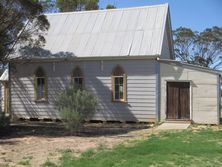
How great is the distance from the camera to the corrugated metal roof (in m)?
24.3

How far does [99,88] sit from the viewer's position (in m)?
24.6

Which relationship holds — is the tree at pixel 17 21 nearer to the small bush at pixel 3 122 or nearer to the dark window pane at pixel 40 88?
the small bush at pixel 3 122

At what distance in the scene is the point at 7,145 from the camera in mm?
15266

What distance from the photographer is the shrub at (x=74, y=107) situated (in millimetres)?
18281

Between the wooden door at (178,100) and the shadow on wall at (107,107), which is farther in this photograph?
the shadow on wall at (107,107)

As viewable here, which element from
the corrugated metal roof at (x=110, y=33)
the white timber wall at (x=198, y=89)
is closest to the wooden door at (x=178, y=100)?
the white timber wall at (x=198, y=89)

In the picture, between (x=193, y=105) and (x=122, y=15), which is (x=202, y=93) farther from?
(x=122, y=15)

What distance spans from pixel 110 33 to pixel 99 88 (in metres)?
3.40

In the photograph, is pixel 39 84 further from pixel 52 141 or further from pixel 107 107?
pixel 52 141

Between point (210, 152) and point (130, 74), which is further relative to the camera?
point (130, 74)

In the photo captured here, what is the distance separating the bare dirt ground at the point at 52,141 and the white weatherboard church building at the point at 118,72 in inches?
72.1

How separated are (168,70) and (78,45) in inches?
219

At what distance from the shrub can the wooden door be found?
20.4 ft

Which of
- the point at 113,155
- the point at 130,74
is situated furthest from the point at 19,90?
the point at 113,155
